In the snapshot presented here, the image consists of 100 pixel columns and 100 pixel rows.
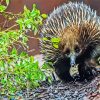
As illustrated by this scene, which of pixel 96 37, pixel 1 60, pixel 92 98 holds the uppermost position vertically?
pixel 96 37

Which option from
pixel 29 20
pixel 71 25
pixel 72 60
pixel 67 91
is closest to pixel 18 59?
pixel 29 20

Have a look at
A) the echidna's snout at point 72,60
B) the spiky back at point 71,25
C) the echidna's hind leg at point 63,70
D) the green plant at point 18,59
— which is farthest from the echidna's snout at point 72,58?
the green plant at point 18,59

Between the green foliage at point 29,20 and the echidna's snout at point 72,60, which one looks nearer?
the green foliage at point 29,20

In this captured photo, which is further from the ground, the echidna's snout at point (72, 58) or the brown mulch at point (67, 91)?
the echidna's snout at point (72, 58)

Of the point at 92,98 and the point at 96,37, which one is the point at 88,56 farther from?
the point at 92,98

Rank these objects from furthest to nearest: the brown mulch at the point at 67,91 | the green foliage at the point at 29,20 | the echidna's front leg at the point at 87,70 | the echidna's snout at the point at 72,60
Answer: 1. the echidna's front leg at the point at 87,70
2. the echidna's snout at the point at 72,60
3. the brown mulch at the point at 67,91
4. the green foliage at the point at 29,20

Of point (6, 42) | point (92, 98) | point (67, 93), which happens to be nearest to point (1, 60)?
point (6, 42)

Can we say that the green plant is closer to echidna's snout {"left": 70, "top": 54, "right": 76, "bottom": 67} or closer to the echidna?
echidna's snout {"left": 70, "top": 54, "right": 76, "bottom": 67}

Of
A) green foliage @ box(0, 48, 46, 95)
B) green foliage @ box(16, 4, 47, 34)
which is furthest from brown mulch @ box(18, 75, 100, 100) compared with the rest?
green foliage @ box(16, 4, 47, 34)

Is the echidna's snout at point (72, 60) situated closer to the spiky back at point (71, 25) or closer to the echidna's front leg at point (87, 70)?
the spiky back at point (71, 25)
